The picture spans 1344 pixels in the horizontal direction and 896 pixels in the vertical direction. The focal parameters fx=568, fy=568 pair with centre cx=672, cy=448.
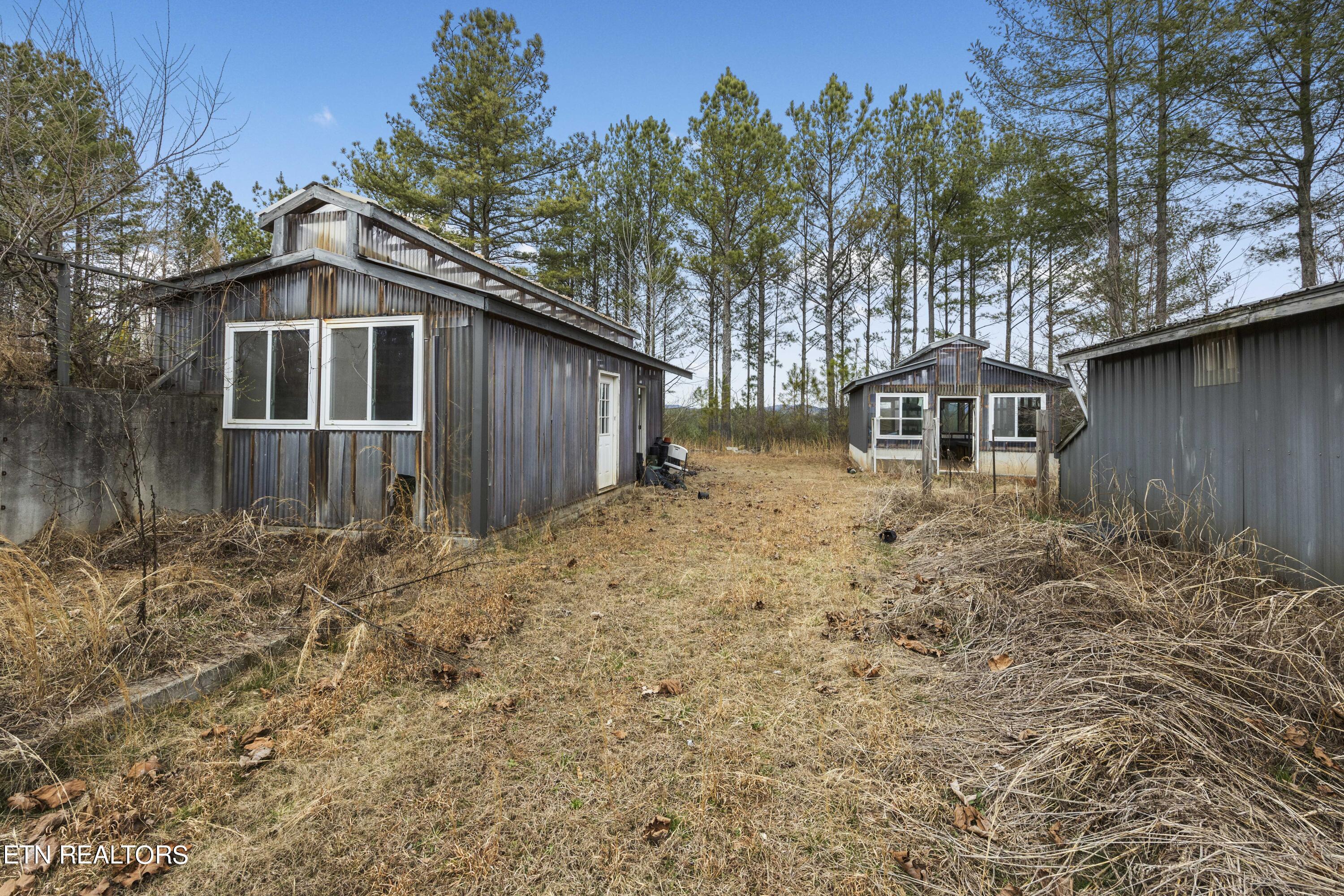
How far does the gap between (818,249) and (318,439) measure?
72.6 feet

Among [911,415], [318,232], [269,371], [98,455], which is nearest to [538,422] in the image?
[269,371]

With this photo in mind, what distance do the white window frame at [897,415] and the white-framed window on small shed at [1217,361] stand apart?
10.5m

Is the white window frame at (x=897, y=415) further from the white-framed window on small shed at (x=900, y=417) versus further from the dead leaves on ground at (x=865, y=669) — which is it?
the dead leaves on ground at (x=865, y=669)

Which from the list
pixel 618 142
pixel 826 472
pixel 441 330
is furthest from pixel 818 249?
pixel 441 330

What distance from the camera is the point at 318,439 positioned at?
22.0 feet

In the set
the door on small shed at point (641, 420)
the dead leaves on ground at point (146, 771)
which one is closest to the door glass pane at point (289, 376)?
the dead leaves on ground at point (146, 771)

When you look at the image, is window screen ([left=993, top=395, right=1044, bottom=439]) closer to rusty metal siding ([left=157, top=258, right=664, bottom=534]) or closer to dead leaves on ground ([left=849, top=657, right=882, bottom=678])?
rusty metal siding ([left=157, top=258, right=664, bottom=534])

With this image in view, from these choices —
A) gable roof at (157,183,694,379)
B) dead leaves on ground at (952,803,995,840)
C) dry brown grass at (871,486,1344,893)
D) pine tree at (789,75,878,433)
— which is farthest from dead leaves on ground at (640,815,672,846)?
pine tree at (789,75,878,433)

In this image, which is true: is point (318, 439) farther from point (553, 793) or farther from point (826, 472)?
point (826, 472)

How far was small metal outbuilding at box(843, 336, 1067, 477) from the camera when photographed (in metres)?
15.2

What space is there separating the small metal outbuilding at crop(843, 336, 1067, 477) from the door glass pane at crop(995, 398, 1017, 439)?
12mm

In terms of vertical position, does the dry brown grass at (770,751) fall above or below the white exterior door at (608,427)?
below

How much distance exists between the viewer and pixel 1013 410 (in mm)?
15273

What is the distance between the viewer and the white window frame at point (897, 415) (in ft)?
53.0
